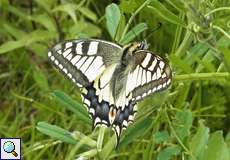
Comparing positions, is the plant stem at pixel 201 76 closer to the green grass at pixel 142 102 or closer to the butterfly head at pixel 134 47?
the green grass at pixel 142 102

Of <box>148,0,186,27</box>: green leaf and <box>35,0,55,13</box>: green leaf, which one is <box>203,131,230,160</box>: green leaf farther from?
<box>35,0,55,13</box>: green leaf

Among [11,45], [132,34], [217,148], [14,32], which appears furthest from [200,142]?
[14,32]

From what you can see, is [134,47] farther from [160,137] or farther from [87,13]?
[87,13]

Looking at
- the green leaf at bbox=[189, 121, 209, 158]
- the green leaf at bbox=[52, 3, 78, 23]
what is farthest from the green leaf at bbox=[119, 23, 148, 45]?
the green leaf at bbox=[52, 3, 78, 23]

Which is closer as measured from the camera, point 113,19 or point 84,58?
point 84,58

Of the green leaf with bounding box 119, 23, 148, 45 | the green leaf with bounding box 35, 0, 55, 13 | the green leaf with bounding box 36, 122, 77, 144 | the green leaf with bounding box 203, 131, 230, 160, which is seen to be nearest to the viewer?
the green leaf with bounding box 203, 131, 230, 160

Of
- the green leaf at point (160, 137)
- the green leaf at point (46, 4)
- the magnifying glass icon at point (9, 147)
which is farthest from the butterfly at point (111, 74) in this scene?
the green leaf at point (46, 4)

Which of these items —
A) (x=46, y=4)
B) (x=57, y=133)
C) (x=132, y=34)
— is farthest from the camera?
(x=46, y=4)

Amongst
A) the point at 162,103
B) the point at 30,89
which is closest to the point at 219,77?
the point at 162,103
